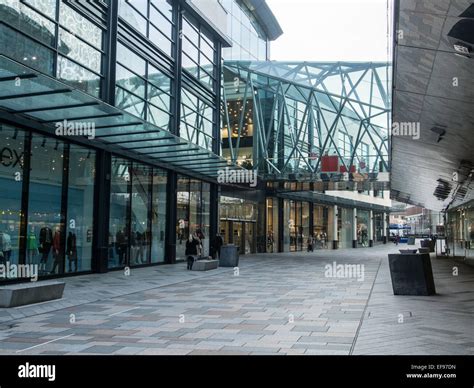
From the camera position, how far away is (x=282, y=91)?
116ft

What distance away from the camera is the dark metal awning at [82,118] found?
39.3 feet

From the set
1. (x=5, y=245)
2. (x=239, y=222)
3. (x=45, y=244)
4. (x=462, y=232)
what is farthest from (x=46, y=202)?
(x=239, y=222)

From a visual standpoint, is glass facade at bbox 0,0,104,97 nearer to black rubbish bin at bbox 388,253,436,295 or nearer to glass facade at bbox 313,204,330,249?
black rubbish bin at bbox 388,253,436,295

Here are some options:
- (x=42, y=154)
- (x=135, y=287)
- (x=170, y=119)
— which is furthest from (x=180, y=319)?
(x=170, y=119)

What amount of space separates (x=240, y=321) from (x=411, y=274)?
17.7 feet

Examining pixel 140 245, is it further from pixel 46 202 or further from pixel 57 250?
pixel 46 202

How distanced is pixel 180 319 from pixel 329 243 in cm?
4355

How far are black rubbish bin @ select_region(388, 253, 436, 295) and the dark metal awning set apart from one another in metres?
8.33

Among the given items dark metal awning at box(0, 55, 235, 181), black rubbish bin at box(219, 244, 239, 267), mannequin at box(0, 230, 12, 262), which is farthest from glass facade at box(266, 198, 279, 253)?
mannequin at box(0, 230, 12, 262)

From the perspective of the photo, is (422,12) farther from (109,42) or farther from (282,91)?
(282,91)

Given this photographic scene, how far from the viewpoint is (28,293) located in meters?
10.7

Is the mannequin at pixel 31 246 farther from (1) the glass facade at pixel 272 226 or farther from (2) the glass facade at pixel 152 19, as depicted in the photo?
(1) the glass facade at pixel 272 226

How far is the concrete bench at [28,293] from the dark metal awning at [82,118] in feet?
15.0

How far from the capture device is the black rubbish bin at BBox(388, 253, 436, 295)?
1223cm
